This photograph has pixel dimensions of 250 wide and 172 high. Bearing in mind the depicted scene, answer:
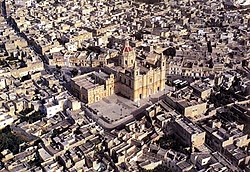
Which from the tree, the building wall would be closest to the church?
the building wall

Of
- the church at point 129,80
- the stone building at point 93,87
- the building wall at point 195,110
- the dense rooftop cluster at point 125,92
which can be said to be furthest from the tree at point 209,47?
the stone building at point 93,87

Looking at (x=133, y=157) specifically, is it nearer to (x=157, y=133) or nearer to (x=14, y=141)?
(x=157, y=133)

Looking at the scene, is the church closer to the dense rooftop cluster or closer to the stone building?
the stone building

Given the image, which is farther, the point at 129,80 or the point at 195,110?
the point at 129,80

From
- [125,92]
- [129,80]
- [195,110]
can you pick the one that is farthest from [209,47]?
[195,110]

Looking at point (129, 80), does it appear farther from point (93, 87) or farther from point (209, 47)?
point (209, 47)

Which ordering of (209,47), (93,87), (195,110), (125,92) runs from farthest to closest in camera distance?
(209,47)
(125,92)
(93,87)
(195,110)

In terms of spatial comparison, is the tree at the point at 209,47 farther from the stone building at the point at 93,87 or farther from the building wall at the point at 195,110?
the stone building at the point at 93,87

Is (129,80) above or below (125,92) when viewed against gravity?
above

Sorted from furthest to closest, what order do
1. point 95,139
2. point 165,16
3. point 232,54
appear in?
point 165,16 → point 232,54 → point 95,139

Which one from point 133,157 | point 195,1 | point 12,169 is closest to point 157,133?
point 133,157

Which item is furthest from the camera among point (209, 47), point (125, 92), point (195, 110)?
point (209, 47)
